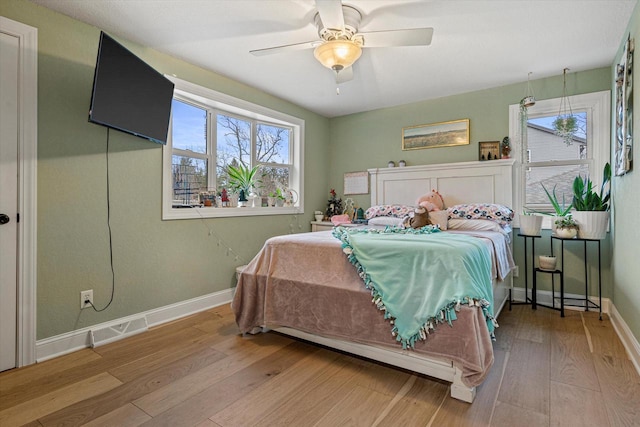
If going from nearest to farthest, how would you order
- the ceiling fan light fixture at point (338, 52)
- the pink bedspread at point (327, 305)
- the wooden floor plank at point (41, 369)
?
1. the pink bedspread at point (327, 305)
2. the wooden floor plank at point (41, 369)
3. the ceiling fan light fixture at point (338, 52)

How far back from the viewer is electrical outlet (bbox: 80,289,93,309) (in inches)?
93.0

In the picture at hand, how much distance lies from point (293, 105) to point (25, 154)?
9.41 ft

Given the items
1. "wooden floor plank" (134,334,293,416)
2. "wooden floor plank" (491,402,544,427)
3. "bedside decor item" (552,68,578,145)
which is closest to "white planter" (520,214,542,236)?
"bedside decor item" (552,68,578,145)

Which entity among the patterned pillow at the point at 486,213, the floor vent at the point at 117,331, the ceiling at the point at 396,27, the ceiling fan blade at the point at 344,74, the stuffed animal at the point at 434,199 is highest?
the ceiling at the point at 396,27

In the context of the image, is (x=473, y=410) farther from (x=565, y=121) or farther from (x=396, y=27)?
(x=565, y=121)

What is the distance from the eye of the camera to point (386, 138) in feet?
14.4

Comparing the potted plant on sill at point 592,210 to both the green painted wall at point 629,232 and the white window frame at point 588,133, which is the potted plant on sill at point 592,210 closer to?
the green painted wall at point 629,232

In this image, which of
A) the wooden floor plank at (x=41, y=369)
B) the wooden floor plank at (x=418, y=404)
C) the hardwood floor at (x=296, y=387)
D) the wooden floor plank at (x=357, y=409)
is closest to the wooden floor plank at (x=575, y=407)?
the hardwood floor at (x=296, y=387)

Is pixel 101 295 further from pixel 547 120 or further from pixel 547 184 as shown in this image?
pixel 547 120

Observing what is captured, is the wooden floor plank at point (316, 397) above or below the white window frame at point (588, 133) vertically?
below

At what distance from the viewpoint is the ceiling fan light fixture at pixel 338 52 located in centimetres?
211

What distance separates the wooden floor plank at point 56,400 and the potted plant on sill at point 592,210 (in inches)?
148

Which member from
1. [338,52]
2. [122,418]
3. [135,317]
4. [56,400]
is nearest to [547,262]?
[338,52]

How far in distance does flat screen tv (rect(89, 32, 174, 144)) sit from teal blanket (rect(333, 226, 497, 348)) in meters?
1.85
